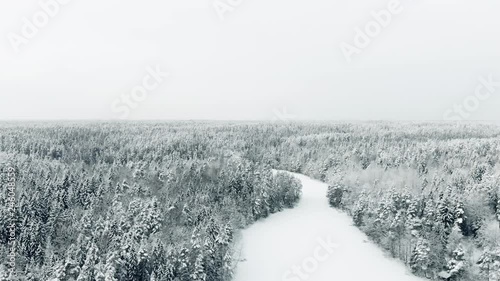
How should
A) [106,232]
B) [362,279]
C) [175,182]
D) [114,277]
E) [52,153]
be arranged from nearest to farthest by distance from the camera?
[114,277]
[106,232]
[362,279]
[175,182]
[52,153]

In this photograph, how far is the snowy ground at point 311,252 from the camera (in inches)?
2537

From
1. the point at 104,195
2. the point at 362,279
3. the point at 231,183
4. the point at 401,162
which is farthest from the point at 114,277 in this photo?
the point at 401,162

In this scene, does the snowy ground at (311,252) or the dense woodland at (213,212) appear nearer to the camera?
the dense woodland at (213,212)

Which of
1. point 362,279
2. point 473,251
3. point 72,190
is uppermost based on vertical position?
point 72,190

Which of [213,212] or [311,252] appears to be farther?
[213,212]

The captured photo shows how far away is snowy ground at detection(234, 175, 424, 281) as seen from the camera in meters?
64.4

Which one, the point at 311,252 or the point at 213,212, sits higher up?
the point at 213,212

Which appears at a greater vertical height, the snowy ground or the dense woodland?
the dense woodland

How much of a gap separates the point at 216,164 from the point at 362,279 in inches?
2297

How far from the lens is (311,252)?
73188 millimetres

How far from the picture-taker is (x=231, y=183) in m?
97.1

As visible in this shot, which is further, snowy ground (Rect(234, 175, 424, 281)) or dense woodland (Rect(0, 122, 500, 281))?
snowy ground (Rect(234, 175, 424, 281))

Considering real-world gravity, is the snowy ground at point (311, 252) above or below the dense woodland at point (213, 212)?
below

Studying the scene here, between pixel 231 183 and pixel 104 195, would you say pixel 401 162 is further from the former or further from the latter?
pixel 104 195
